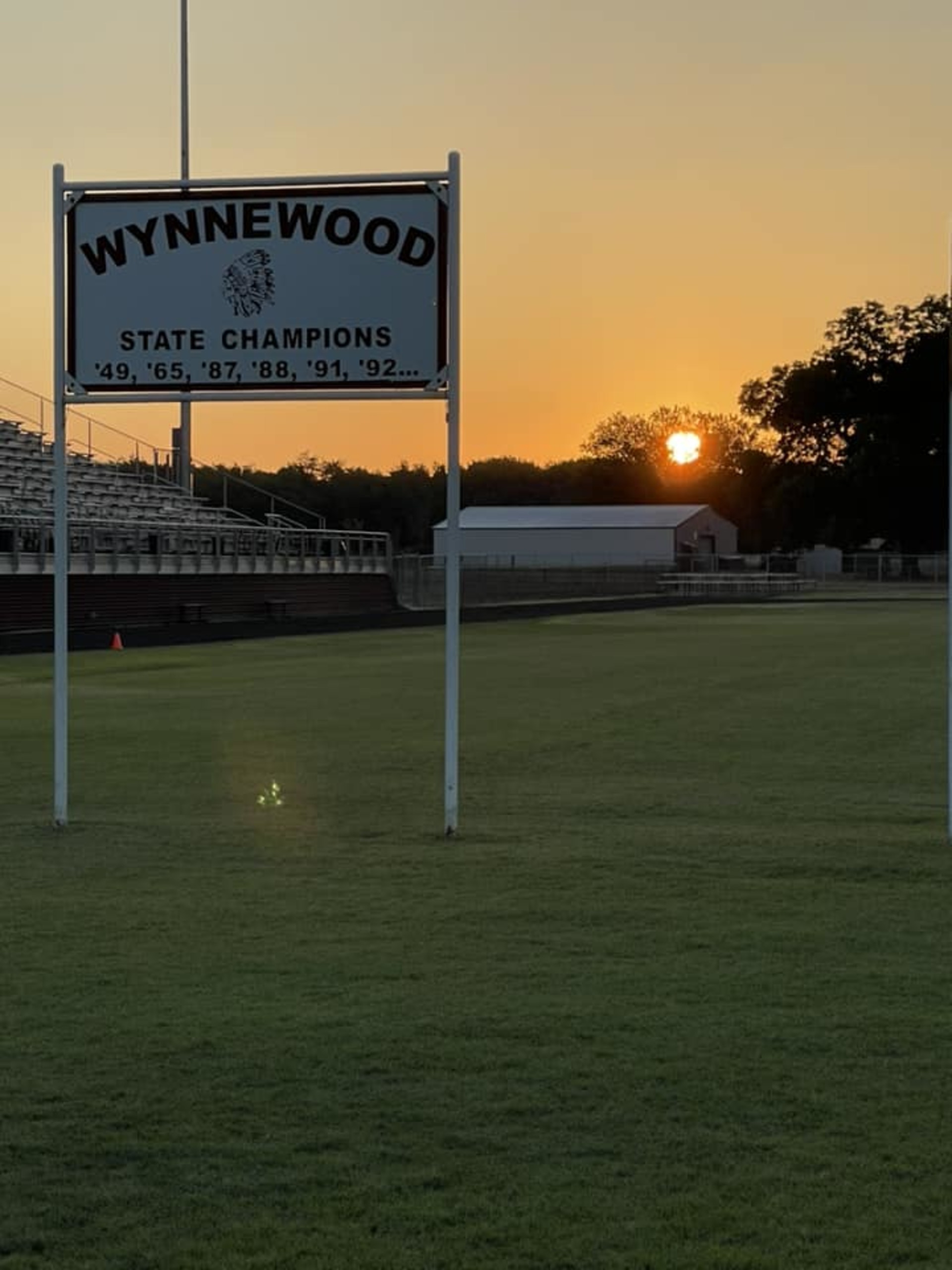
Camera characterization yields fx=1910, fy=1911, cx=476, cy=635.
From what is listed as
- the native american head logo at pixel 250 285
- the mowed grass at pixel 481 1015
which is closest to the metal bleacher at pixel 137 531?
the mowed grass at pixel 481 1015

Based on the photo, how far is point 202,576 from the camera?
47062 millimetres

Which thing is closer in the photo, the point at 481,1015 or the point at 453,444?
the point at 481,1015

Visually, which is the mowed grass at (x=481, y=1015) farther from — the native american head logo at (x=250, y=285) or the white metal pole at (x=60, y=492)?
the native american head logo at (x=250, y=285)

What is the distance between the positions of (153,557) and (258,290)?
3466cm

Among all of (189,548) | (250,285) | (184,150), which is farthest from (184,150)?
(250,285)

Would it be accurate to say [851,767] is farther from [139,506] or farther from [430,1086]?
[139,506]

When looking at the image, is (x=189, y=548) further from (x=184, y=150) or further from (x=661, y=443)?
(x=661, y=443)

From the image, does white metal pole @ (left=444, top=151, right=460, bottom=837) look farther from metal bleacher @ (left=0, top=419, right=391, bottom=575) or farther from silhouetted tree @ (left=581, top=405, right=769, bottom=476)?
silhouetted tree @ (left=581, top=405, right=769, bottom=476)

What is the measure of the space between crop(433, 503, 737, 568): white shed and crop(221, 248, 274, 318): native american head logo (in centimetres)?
10458

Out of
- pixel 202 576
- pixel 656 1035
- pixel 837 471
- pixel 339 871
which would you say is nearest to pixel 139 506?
pixel 202 576

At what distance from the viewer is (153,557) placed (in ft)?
146

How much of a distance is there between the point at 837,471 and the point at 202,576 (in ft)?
235

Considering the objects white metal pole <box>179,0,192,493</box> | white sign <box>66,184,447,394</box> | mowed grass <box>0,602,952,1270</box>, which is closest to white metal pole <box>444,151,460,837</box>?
white sign <box>66,184,447,394</box>

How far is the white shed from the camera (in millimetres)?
119562
